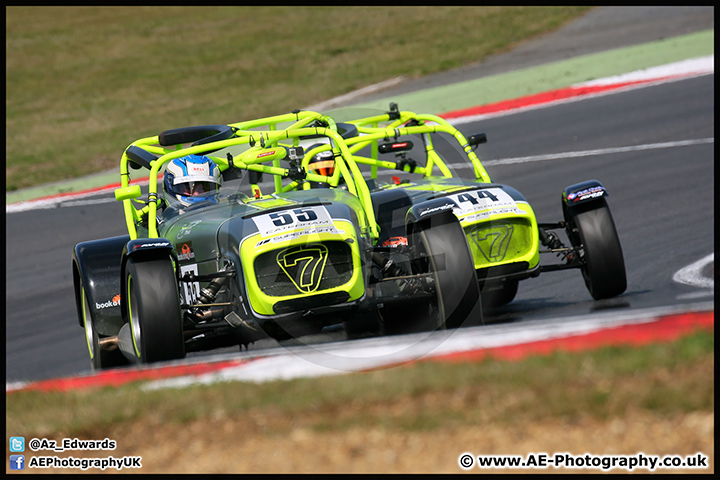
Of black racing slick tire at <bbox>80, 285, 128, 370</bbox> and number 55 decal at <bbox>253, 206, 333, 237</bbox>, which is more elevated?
number 55 decal at <bbox>253, 206, 333, 237</bbox>

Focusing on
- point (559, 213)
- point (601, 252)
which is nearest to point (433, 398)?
point (601, 252)

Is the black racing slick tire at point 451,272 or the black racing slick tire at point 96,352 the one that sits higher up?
the black racing slick tire at point 451,272

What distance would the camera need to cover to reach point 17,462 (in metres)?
4.24

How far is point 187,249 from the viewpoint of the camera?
22.0 ft

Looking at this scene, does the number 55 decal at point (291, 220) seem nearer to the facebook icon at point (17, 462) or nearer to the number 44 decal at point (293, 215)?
the number 44 decal at point (293, 215)

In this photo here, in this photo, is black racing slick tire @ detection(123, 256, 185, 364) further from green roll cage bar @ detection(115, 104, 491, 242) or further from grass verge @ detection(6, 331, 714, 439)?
green roll cage bar @ detection(115, 104, 491, 242)

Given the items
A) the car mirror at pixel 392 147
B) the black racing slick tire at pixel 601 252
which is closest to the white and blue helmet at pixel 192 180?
the car mirror at pixel 392 147

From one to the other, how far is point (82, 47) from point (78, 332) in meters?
24.1

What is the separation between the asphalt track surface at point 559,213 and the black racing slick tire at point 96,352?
20 centimetres

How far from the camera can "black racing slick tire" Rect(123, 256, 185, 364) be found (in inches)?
225

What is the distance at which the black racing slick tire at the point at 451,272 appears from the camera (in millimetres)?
5852

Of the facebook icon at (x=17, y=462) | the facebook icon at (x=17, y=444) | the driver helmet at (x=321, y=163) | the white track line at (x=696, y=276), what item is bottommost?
the facebook icon at (x=17, y=462)

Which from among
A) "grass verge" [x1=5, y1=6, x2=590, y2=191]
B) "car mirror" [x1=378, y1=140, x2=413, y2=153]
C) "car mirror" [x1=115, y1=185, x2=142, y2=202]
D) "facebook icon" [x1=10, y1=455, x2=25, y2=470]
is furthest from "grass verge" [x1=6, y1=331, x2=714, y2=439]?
"grass verge" [x1=5, y1=6, x2=590, y2=191]
